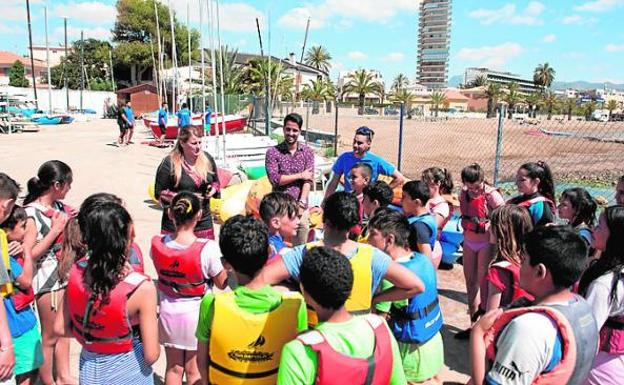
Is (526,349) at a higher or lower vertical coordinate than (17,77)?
lower

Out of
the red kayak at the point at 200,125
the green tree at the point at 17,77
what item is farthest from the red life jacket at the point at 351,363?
the green tree at the point at 17,77

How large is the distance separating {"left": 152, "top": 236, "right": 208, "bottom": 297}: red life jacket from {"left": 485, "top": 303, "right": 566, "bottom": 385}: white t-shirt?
1974mm

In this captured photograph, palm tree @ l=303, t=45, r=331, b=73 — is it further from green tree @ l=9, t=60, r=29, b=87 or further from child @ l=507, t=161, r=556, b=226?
child @ l=507, t=161, r=556, b=226

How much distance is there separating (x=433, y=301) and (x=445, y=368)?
5.29 feet

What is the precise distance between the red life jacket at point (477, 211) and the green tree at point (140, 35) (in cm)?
5884

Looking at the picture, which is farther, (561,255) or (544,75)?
(544,75)

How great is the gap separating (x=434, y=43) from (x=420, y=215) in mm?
179101

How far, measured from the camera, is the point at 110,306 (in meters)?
2.30

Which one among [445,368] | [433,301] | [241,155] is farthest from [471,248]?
[241,155]

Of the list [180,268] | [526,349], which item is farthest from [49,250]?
[526,349]

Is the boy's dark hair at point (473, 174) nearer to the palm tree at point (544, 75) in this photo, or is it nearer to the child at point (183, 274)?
the child at point (183, 274)

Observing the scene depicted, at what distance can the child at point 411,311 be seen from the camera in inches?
113

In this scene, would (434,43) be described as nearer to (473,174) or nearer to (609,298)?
(473,174)

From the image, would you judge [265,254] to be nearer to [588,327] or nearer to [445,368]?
[588,327]
